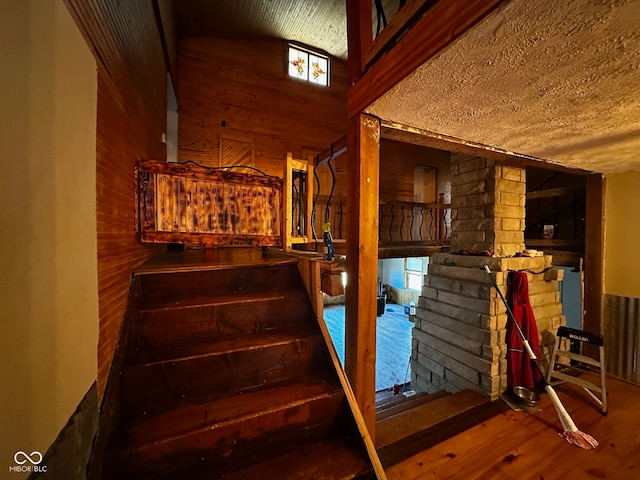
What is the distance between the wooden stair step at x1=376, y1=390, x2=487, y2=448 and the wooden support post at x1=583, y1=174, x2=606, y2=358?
183 centimetres

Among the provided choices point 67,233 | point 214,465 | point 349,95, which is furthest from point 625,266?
point 67,233

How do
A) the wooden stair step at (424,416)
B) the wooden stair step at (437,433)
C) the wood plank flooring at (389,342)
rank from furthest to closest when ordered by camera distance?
the wood plank flooring at (389,342) < the wooden stair step at (424,416) < the wooden stair step at (437,433)

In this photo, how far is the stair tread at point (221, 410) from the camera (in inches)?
38.9

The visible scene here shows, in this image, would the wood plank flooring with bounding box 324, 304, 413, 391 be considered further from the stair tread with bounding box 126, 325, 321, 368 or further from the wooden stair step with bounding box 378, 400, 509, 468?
the stair tread with bounding box 126, 325, 321, 368

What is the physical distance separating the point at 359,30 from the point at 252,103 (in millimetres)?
4432

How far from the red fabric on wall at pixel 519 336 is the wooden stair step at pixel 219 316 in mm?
1874

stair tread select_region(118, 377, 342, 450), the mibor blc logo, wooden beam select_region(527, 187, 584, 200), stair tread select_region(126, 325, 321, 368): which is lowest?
stair tread select_region(118, 377, 342, 450)

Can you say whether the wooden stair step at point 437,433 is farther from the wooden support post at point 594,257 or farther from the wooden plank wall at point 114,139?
the wooden support post at point 594,257

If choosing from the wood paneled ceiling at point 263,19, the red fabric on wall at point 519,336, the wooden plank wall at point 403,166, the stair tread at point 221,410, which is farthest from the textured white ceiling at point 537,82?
the wooden plank wall at point 403,166

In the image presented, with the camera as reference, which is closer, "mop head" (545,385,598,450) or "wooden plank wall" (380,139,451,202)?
"mop head" (545,385,598,450)

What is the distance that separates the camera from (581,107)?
1.34 m

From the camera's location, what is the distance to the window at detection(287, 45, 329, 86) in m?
5.76

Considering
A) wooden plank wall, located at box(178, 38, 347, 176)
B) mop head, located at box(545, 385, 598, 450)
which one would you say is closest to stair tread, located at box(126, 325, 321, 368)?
mop head, located at box(545, 385, 598, 450)

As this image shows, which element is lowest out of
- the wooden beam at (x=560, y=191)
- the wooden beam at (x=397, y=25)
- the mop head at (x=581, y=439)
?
the mop head at (x=581, y=439)
